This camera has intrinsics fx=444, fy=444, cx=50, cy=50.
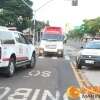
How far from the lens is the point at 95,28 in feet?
320

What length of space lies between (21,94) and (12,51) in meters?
5.35

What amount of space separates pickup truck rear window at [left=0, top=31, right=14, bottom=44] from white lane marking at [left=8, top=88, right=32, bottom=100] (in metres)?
3.77

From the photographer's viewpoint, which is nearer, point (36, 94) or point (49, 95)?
point (49, 95)

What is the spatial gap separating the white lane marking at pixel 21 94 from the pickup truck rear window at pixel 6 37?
3767 millimetres

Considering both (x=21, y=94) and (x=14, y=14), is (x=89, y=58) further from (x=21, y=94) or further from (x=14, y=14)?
(x=14, y=14)

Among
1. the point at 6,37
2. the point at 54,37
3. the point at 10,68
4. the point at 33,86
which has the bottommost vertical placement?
the point at 33,86

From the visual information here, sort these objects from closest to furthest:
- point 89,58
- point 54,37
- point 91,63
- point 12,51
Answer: point 12,51
point 91,63
point 89,58
point 54,37

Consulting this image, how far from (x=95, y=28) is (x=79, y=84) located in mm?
83020

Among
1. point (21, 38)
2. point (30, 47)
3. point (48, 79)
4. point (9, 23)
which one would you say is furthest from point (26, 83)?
point (9, 23)

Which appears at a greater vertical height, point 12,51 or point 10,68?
point 12,51

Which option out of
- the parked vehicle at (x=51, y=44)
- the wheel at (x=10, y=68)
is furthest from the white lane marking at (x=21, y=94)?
the parked vehicle at (x=51, y=44)

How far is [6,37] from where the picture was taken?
17.4 metres

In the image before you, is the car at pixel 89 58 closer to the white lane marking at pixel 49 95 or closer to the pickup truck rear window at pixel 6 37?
the pickup truck rear window at pixel 6 37

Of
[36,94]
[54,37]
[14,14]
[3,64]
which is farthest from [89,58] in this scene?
[14,14]
